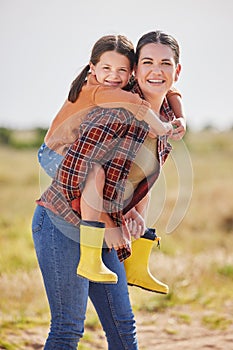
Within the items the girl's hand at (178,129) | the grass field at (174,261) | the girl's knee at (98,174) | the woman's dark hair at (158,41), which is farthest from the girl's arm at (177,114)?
the girl's knee at (98,174)

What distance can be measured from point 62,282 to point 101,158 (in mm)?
453

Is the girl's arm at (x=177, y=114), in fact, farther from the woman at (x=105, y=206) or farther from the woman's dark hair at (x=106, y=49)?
the woman's dark hair at (x=106, y=49)


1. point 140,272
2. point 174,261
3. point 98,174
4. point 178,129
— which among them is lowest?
point 174,261

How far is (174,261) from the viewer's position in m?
6.11

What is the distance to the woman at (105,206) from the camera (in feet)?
7.22

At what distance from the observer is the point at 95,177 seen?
2.19m

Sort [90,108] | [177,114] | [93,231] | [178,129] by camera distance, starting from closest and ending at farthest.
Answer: [93,231] < [90,108] < [178,129] < [177,114]

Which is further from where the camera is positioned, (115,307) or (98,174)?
(115,307)

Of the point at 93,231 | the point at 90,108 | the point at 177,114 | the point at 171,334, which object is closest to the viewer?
the point at 93,231

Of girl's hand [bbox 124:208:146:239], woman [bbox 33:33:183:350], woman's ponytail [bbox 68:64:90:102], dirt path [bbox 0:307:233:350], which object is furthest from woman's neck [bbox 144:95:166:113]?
dirt path [bbox 0:307:233:350]

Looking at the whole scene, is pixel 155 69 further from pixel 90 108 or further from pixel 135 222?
pixel 135 222

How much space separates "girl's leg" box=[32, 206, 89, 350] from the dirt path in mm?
1515

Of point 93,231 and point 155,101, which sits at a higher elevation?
point 155,101

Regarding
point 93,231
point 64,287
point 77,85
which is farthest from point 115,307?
point 77,85
